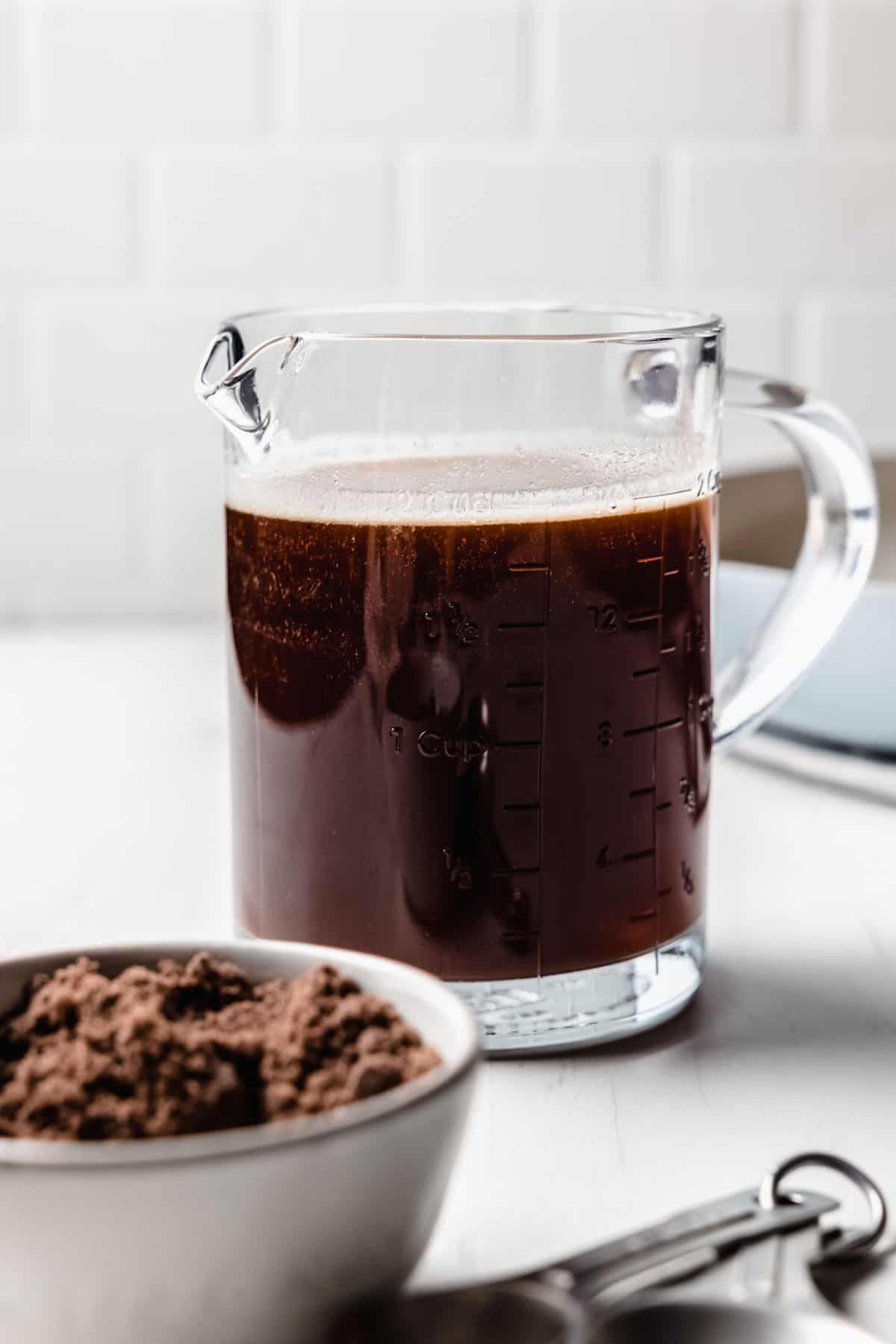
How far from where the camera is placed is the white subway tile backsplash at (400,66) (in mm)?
1395

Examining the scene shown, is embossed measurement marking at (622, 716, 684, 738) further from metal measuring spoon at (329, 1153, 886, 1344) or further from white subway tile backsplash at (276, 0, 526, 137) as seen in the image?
white subway tile backsplash at (276, 0, 526, 137)

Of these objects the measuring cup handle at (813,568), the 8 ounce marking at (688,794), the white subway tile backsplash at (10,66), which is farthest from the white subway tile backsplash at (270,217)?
the 8 ounce marking at (688,794)

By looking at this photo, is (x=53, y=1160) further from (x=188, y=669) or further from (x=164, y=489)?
(x=164, y=489)

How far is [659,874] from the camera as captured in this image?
599 mm

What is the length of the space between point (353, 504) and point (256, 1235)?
260 mm

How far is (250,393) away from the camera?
Answer: 60 centimetres

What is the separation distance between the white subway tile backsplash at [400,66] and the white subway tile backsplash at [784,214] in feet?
0.55

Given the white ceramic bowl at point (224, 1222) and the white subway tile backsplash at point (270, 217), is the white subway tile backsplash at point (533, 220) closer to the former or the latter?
the white subway tile backsplash at point (270, 217)

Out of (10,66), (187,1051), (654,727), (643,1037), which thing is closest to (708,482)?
(654,727)

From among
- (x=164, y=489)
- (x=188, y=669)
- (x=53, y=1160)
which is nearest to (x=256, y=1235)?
(x=53, y=1160)

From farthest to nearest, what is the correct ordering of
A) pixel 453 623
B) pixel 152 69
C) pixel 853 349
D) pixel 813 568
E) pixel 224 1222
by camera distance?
pixel 853 349, pixel 152 69, pixel 813 568, pixel 453 623, pixel 224 1222

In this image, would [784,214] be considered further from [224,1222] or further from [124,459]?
[224,1222]

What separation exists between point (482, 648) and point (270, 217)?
95 centimetres

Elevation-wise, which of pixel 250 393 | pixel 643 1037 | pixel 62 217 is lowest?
pixel 643 1037
